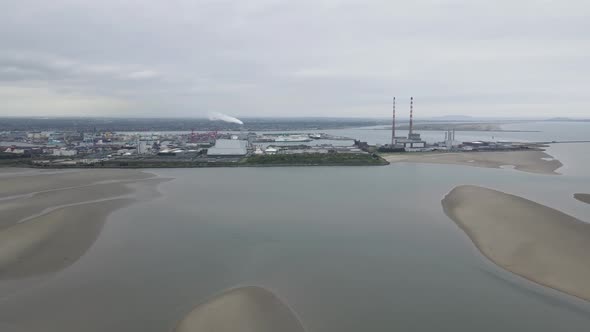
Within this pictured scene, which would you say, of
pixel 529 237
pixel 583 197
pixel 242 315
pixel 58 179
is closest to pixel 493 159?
pixel 583 197

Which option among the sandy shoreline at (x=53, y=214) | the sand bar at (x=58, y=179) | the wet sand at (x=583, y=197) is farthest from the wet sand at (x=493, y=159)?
the sandy shoreline at (x=53, y=214)

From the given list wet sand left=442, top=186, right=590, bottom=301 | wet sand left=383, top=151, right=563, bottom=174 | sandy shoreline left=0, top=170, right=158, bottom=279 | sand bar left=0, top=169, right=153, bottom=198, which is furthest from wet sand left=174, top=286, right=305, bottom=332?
wet sand left=383, top=151, right=563, bottom=174

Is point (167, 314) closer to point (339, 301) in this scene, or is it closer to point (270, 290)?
point (270, 290)

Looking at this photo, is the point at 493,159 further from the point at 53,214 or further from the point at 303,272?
the point at 53,214

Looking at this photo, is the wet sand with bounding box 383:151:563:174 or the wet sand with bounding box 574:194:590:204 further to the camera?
the wet sand with bounding box 383:151:563:174

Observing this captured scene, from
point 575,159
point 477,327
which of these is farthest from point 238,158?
point 575,159

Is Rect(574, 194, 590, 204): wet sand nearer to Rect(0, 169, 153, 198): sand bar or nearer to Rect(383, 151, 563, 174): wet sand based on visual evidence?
Rect(383, 151, 563, 174): wet sand
